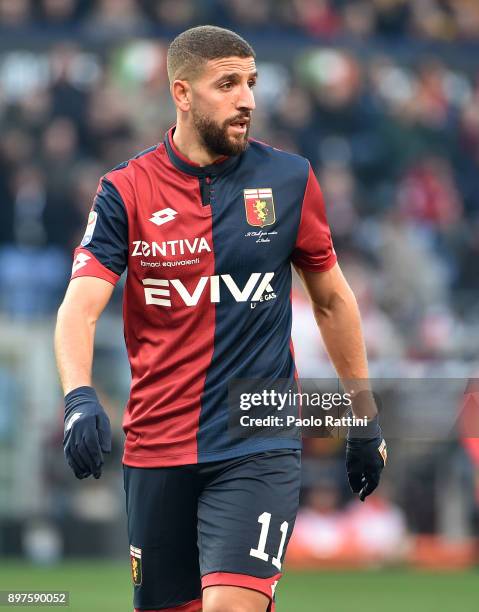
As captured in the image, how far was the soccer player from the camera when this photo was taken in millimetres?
4957

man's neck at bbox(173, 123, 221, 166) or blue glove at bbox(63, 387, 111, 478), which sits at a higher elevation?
man's neck at bbox(173, 123, 221, 166)

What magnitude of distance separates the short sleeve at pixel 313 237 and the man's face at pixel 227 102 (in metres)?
0.32

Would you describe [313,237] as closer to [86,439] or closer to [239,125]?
[239,125]

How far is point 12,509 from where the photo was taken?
1175cm

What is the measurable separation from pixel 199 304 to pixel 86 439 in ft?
2.56

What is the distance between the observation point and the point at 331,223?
44.2 feet

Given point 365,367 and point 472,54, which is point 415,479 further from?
point 365,367

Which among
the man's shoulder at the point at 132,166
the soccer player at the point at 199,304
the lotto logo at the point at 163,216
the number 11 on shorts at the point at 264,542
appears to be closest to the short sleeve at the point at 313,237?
the soccer player at the point at 199,304

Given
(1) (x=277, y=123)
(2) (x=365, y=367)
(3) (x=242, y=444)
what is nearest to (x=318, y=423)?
(2) (x=365, y=367)

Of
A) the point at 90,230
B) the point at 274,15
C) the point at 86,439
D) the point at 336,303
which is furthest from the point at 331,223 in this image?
the point at 86,439

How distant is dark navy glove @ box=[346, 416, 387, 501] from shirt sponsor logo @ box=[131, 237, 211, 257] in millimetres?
941

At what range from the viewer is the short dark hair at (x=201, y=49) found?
5.14m

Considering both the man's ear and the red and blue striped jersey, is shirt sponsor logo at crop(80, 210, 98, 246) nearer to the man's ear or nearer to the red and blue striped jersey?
the red and blue striped jersey

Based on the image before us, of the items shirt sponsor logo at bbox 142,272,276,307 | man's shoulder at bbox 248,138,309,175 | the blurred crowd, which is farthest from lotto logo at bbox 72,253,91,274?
the blurred crowd
